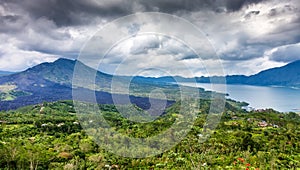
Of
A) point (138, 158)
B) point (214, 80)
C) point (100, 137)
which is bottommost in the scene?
point (138, 158)

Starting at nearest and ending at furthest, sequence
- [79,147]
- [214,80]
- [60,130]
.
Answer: [214,80]
[79,147]
[60,130]

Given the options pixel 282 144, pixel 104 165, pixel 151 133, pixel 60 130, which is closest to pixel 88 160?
pixel 104 165

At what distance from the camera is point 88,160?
15422 millimetres

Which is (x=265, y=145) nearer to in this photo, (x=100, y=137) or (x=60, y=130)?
(x=100, y=137)

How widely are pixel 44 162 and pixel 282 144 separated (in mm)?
16142

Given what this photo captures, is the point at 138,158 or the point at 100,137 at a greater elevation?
the point at 100,137

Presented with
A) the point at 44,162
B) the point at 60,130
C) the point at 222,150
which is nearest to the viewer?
the point at 44,162

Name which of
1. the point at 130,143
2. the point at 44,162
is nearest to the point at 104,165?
the point at 44,162

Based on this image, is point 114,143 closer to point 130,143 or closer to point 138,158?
point 130,143

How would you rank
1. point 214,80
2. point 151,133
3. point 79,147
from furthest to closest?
1. point 151,133
2. point 79,147
3. point 214,80

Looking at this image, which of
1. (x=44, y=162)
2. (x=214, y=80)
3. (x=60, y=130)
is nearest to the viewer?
(x=214, y=80)

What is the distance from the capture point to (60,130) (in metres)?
25.8

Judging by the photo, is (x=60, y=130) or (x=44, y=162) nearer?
(x=44, y=162)

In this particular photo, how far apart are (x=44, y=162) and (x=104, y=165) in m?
3.28
